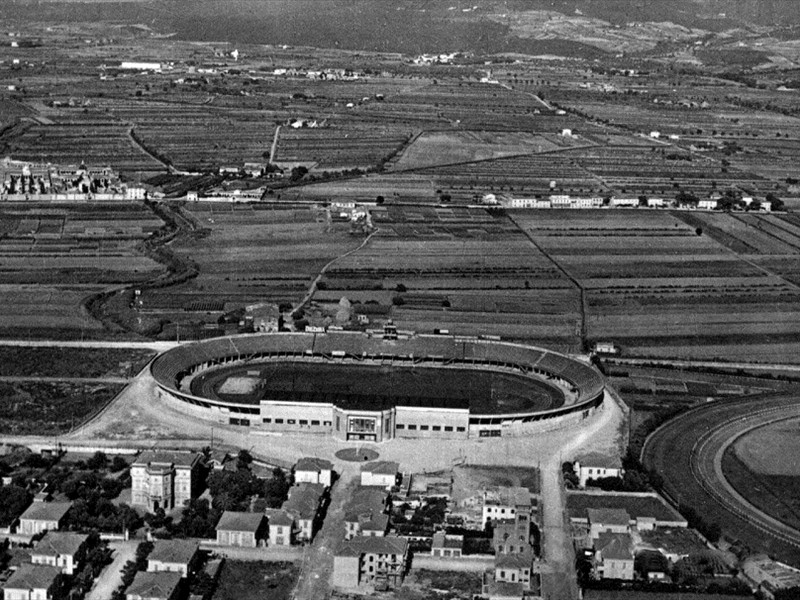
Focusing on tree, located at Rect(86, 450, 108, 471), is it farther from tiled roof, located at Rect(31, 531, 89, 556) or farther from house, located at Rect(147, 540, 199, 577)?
house, located at Rect(147, 540, 199, 577)

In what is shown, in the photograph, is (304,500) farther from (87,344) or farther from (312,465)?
(87,344)

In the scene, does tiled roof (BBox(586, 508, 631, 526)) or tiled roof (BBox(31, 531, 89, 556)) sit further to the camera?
tiled roof (BBox(586, 508, 631, 526))

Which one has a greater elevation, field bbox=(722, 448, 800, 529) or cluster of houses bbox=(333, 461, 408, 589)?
cluster of houses bbox=(333, 461, 408, 589)

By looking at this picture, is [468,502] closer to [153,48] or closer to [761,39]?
[153,48]

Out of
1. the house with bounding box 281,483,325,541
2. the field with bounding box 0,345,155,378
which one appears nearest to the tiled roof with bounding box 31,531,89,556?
the house with bounding box 281,483,325,541

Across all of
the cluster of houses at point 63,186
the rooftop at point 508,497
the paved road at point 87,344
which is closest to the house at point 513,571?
the rooftop at point 508,497

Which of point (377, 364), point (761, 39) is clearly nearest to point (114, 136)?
point (377, 364)
